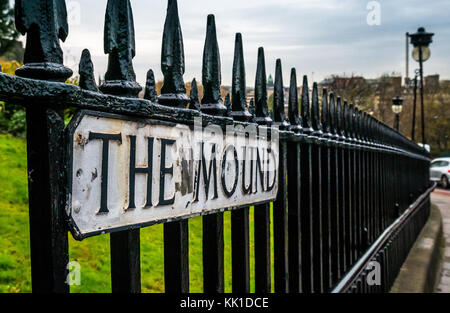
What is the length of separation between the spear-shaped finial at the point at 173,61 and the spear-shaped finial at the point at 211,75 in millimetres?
192

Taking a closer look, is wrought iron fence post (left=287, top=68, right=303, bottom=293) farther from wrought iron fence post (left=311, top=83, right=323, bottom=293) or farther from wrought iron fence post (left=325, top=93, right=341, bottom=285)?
wrought iron fence post (left=325, top=93, right=341, bottom=285)

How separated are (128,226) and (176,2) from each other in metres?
0.67

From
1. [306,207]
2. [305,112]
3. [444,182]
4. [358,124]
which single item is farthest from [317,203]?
[444,182]

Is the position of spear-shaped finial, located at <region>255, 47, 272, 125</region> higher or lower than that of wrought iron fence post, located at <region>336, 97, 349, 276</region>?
higher

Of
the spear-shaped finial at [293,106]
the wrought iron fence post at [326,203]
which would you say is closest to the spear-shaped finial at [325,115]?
the wrought iron fence post at [326,203]

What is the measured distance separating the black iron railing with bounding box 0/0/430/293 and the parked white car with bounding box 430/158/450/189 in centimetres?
2102

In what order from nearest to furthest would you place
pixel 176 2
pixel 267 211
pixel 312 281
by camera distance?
pixel 176 2 < pixel 267 211 < pixel 312 281

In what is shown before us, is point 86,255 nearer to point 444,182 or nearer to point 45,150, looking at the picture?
point 45,150

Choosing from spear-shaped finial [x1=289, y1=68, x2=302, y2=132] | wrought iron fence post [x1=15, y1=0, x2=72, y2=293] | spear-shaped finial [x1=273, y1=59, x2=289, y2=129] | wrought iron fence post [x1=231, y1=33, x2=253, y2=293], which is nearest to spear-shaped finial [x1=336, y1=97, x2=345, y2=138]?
spear-shaped finial [x1=289, y1=68, x2=302, y2=132]

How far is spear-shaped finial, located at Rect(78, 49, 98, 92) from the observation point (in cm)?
105

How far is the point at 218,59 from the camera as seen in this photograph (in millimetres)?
1586

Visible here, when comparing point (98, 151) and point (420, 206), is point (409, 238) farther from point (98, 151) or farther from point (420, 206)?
point (98, 151)

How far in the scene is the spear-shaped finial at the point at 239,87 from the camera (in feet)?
5.78
